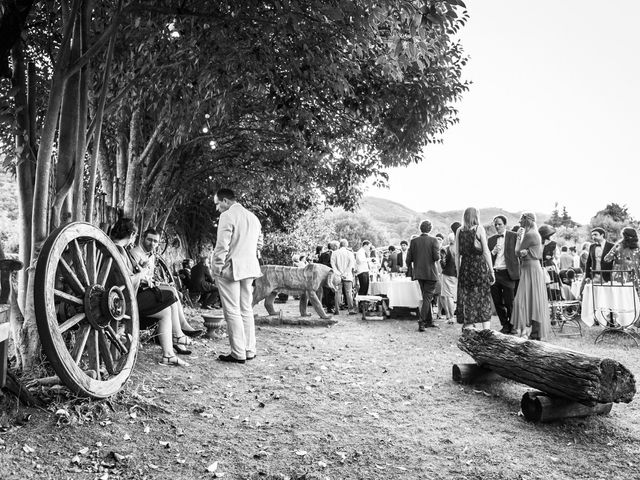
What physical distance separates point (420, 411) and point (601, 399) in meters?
1.56

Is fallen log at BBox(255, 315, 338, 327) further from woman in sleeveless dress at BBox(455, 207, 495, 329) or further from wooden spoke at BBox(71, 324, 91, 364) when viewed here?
wooden spoke at BBox(71, 324, 91, 364)

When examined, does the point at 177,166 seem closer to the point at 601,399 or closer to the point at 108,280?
the point at 108,280

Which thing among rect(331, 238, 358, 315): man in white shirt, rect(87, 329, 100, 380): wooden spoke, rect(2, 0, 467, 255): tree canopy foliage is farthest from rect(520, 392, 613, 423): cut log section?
rect(331, 238, 358, 315): man in white shirt

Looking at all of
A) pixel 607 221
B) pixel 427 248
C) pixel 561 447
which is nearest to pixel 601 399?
pixel 561 447

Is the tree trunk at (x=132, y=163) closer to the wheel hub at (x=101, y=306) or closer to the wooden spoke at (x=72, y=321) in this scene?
the wheel hub at (x=101, y=306)

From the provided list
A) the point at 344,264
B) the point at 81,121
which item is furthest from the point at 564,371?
the point at 344,264

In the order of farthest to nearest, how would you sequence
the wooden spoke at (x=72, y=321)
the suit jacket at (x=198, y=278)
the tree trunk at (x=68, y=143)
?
the suit jacket at (x=198, y=278)
the tree trunk at (x=68, y=143)
the wooden spoke at (x=72, y=321)

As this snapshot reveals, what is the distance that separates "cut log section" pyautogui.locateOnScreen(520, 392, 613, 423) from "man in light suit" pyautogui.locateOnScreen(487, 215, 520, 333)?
4266 millimetres

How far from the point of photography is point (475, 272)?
25.7 feet

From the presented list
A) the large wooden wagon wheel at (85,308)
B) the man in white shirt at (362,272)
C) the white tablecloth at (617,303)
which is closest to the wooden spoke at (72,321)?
the large wooden wagon wheel at (85,308)

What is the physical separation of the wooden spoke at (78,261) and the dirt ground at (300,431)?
2.90 ft

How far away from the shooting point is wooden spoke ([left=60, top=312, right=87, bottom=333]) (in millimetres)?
3541

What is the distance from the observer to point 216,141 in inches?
476

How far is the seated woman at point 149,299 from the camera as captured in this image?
Result: 530cm
